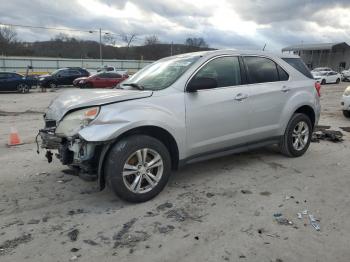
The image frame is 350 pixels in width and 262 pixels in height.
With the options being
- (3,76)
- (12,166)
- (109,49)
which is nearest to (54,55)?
(109,49)

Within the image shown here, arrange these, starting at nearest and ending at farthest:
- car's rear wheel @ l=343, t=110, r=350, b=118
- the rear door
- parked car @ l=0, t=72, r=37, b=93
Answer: the rear door → car's rear wheel @ l=343, t=110, r=350, b=118 → parked car @ l=0, t=72, r=37, b=93

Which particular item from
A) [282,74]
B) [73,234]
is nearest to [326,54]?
[282,74]

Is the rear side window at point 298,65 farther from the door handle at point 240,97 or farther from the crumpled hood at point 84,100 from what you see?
the crumpled hood at point 84,100

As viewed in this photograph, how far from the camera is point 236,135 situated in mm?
5031

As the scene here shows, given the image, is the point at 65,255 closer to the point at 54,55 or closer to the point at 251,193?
the point at 251,193

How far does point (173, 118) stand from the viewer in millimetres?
4344

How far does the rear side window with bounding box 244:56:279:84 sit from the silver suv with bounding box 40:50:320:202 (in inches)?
0.6

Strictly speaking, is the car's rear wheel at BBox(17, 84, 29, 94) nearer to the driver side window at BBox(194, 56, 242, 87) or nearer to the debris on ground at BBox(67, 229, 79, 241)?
the driver side window at BBox(194, 56, 242, 87)

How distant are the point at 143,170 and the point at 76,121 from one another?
0.96m

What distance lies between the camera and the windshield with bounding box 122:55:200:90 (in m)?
4.64

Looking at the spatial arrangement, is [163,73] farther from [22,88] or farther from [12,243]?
[22,88]

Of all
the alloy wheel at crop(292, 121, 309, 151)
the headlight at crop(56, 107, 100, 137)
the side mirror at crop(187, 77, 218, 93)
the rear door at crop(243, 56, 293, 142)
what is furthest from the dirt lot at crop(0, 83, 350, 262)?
the side mirror at crop(187, 77, 218, 93)

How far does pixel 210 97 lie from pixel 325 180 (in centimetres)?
202

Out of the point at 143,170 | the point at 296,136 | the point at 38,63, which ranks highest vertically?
the point at 38,63
